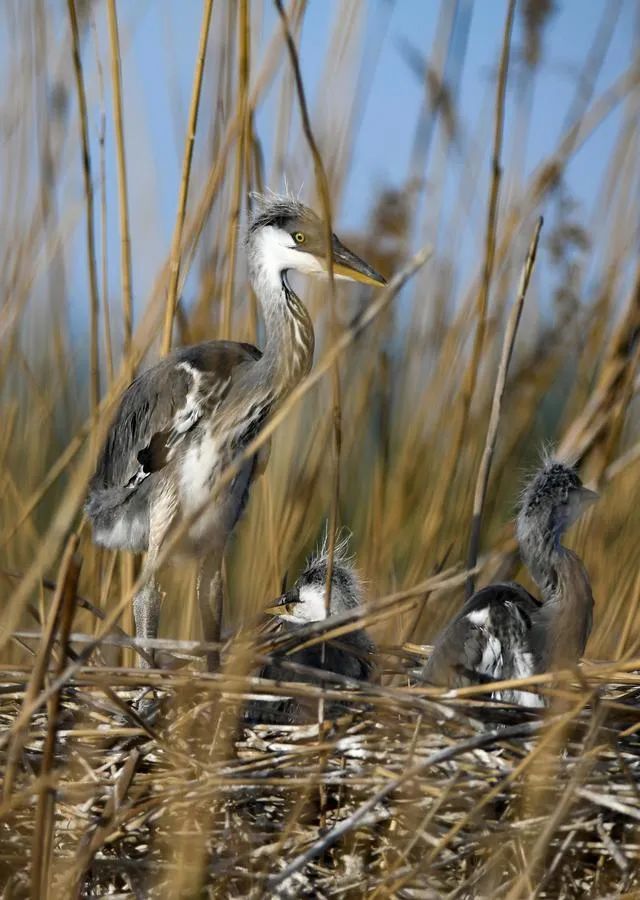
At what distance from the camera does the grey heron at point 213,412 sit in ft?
9.32

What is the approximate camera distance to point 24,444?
3049 mm

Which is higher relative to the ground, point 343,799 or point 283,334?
point 283,334

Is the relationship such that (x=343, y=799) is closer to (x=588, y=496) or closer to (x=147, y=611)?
(x=588, y=496)

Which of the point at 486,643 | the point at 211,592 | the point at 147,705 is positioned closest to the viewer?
the point at 147,705

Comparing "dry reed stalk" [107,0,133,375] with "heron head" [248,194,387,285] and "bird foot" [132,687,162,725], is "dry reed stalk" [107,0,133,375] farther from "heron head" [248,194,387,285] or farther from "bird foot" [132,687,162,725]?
"bird foot" [132,687,162,725]

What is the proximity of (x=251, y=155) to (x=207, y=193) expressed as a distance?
0.15m

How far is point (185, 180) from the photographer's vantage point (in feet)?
8.12

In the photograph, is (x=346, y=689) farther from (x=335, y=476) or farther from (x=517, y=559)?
(x=517, y=559)

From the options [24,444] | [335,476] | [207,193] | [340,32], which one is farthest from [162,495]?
[340,32]

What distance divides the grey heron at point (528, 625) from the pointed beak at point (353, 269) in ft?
2.08

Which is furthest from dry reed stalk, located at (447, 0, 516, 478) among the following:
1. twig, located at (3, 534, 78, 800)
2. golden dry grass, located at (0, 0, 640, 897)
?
twig, located at (3, 534, 78, 800)

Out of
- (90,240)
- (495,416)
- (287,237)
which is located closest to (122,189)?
(90,240)

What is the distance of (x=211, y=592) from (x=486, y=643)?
88 centimetres

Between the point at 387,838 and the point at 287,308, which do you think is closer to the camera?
the point at 387,838
